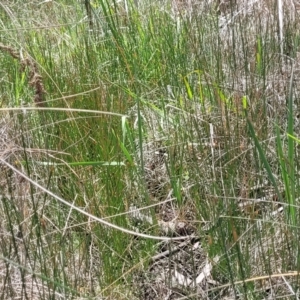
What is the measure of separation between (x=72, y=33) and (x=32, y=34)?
0.28 meters

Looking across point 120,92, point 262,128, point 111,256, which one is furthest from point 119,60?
point 111,256

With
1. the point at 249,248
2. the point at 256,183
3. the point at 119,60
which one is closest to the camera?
the point at 249,248

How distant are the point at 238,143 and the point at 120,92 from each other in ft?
1.61

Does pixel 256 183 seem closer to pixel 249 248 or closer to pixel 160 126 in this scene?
pixel 249 248

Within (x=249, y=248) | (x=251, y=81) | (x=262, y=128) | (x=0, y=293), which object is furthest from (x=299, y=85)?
(x=0, y=293)

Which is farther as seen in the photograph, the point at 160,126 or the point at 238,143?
the point at 160,126

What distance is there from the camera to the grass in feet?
3.52

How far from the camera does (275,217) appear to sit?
1.27m

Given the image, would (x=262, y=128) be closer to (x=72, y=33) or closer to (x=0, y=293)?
(x=0, y=293)

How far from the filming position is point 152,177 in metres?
1.63

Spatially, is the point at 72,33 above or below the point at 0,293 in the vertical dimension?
above

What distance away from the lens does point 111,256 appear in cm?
121

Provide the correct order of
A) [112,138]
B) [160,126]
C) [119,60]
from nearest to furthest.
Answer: [112,138], [160,126], [119,60]

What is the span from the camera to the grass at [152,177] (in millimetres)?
1073
